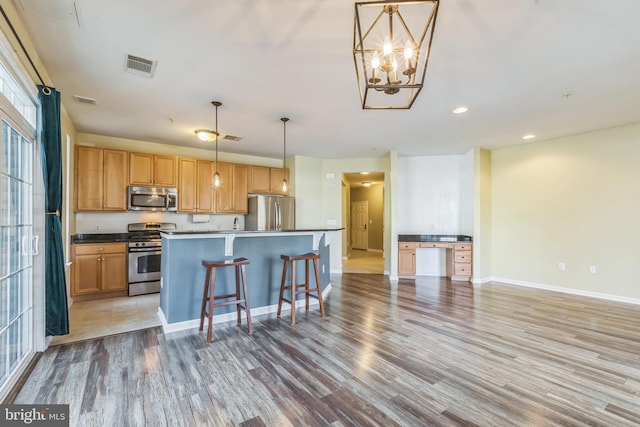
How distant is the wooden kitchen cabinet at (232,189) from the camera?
19.0ft

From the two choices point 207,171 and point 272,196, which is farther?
point 272,196

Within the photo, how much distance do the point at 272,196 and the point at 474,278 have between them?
4.35 m

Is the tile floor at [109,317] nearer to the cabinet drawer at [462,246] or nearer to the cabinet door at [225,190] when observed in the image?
the cabinet door at [225,190]

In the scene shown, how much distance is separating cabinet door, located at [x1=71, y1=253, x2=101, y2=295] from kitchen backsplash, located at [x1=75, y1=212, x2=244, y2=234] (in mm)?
661

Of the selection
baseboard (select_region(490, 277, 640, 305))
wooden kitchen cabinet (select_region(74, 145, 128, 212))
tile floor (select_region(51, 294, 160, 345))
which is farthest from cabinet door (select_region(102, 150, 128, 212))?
baseboard (select_region(490, 277, 640, 305))

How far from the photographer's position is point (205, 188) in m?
5.64

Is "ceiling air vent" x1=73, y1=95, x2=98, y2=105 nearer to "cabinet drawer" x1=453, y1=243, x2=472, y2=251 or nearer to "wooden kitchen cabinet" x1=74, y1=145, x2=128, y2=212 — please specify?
"wooden kitchen cabinet" x1=74, y1=145, x2=128, y2=212

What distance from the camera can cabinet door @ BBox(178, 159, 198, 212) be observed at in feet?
17.7

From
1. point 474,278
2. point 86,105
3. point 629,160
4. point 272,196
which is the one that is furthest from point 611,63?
point 86,105

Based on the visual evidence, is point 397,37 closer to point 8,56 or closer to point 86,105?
point 8,56

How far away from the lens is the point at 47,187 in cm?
262

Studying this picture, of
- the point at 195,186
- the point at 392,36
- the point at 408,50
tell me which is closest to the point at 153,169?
the point at 195,186

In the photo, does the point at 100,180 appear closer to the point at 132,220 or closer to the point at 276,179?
the point at 132,220

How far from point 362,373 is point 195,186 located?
4.51m
